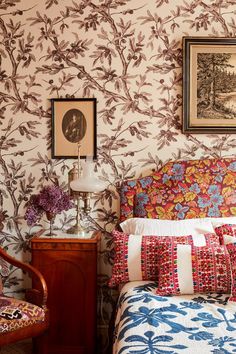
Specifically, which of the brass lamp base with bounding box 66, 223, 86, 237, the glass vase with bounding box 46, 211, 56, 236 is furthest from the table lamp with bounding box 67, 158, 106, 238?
the glass vase with bounding box 46, 211, 56, 236

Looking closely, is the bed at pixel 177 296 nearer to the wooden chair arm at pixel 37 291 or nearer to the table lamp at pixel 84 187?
the table lamp at pixel 84 187

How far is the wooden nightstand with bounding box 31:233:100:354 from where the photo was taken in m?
2.77

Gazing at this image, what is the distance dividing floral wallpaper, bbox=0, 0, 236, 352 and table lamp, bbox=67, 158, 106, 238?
0.16 meters

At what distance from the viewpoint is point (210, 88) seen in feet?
10.1

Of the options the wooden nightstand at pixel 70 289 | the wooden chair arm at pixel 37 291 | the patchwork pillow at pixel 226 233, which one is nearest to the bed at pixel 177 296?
the patchwork pillow at pixel 226 233

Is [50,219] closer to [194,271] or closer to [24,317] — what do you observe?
[24,317]

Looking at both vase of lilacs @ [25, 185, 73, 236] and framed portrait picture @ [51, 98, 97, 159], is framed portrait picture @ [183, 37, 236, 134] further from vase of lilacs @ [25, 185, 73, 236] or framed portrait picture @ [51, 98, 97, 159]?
vase of lilacs @ [25, 185, 73, 236]

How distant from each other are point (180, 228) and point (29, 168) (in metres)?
1.17

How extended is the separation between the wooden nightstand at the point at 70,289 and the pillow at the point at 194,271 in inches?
24.7

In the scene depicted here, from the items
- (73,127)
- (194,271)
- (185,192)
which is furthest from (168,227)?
(73,127)

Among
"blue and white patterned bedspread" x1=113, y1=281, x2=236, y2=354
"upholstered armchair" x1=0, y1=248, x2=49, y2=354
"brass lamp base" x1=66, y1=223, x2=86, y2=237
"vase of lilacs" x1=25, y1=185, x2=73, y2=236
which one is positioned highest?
"vase of lilacs" x1=25, y1=185, x2=73, y2=236

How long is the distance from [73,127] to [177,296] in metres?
1.45

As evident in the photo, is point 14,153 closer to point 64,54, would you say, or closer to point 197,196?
point 64,54

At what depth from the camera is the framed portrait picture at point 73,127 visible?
3.10m
